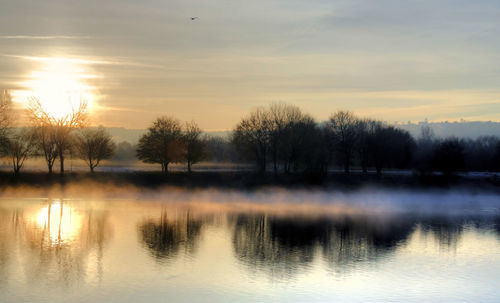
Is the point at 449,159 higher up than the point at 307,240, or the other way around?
the point at 449,159

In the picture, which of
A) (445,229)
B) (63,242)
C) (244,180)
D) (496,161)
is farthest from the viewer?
(496,161)

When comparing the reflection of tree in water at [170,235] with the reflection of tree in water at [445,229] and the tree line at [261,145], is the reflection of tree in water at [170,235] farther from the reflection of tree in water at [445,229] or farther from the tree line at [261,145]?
the tree line at [261,145]

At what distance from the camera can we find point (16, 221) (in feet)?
130

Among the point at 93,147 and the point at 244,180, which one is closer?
the point at 244,180

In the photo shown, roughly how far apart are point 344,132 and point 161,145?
38.9 meters

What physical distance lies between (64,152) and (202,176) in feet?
85.7

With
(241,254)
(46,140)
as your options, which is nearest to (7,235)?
(241,254)

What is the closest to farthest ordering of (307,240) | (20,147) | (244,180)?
1. (307,240)
2. (244,180)
3. (20,147)

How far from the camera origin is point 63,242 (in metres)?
31.4

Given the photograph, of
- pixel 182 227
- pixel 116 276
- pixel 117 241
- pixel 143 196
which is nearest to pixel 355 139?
pixel 143 196

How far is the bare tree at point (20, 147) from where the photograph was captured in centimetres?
7928

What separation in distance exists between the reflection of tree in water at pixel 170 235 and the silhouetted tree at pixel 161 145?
49.2 m

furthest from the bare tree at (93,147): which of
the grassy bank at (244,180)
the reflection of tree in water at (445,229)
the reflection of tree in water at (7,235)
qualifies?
the reflection of tree in water at (445,229)

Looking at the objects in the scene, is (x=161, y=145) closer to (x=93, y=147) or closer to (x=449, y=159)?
(x=93, y=147)
